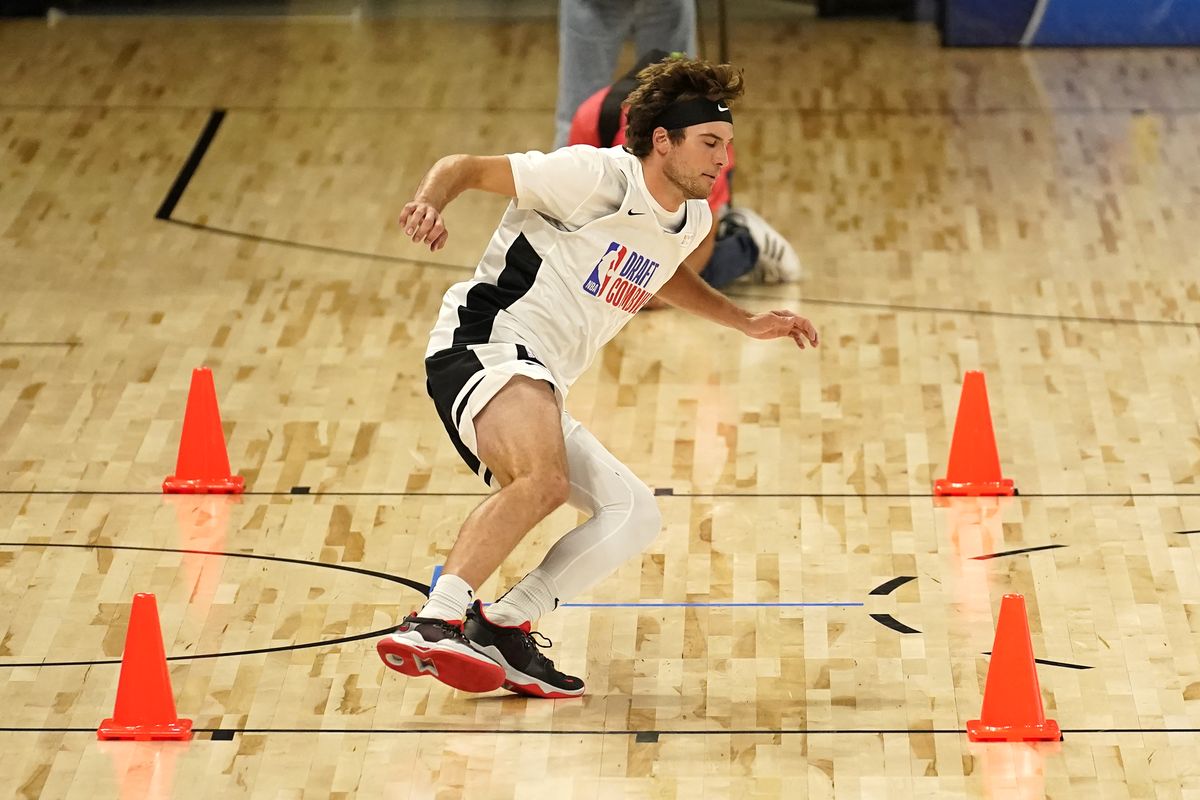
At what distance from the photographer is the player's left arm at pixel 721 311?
5.63 metres

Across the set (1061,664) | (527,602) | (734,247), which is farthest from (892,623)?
(734,247)

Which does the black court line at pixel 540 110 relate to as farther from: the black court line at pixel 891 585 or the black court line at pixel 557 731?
the black court line at pixel 557 731

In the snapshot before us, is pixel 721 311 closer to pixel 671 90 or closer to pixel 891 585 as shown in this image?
pixel 671 90

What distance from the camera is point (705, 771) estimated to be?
490 centimetres

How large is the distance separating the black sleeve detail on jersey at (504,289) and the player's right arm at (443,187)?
17 cm

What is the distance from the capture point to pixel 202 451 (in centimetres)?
660

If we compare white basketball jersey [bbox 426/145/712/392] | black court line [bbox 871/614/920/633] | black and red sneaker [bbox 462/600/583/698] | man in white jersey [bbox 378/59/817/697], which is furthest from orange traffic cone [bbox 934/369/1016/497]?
black and red sneaker [bbox 462/600/583/698]

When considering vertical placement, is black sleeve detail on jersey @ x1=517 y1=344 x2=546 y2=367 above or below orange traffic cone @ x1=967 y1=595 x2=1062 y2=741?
above

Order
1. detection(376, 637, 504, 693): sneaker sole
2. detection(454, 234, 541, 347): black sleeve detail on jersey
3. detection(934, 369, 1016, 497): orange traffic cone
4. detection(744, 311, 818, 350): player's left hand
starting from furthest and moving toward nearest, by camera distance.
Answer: detection(934, 369, 1016, 497): orange traffic cone < detection(744, 311, 818, 350): player's left hand < detection(454, 234, 541, 347): black sleeve detail on jersey < detection(376, 637, 504, 693): sneaker sole

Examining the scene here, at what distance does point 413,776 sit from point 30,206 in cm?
546

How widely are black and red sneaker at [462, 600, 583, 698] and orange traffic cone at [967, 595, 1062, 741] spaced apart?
114 cm

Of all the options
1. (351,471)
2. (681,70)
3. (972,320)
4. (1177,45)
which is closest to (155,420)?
(351,471)

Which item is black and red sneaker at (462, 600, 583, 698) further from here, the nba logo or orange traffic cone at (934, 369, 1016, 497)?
orange traffic cone at (934, 369, 1016, 497)

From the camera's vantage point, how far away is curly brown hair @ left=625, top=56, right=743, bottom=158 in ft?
17.3
